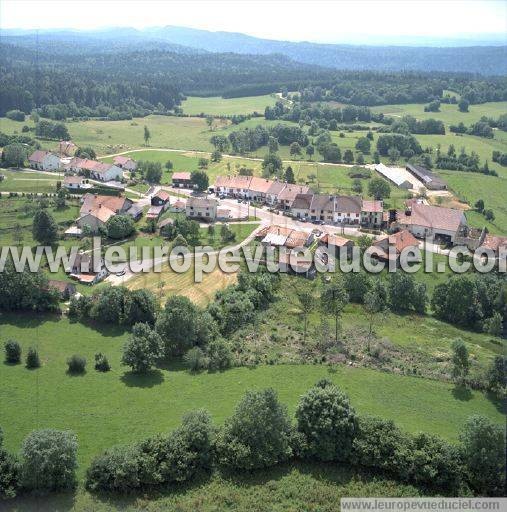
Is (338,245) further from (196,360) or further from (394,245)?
(196,360)

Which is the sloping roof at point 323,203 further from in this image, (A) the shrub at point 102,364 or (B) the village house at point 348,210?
(A) the shrub at point 102,364

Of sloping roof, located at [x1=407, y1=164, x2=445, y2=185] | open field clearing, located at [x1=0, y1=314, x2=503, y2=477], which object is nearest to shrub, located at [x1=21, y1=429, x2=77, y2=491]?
open field clearing, located at [x1=0, y1=314, x2=503, y2=477]

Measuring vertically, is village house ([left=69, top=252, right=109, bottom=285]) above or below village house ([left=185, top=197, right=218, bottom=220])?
below

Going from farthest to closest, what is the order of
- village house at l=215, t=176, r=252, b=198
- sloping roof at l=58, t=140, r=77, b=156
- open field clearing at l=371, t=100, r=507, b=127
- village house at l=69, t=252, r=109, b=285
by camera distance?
open field clearing at l=371, t=100, r=507, b=127
sloping roof at l=58, t=140, r=77, b=156
village house at l=215, t=176, r=252, b=198
village house at l=69, t=252, r=109, b=285

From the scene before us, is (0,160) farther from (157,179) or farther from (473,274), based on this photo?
(473,274)

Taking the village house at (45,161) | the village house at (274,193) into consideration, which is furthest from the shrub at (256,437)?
the village house at (45,161)

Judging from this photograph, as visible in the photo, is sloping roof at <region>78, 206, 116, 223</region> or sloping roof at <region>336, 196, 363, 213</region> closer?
sloping roof at <region>78, 206, 116, 223</region>

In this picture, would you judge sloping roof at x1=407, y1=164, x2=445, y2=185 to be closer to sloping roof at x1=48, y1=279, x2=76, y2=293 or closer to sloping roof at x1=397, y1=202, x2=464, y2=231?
sloping roof at x1=397, y1=202, x2=464, y2=231

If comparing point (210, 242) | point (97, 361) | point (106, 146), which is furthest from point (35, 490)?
point (106, 146)
